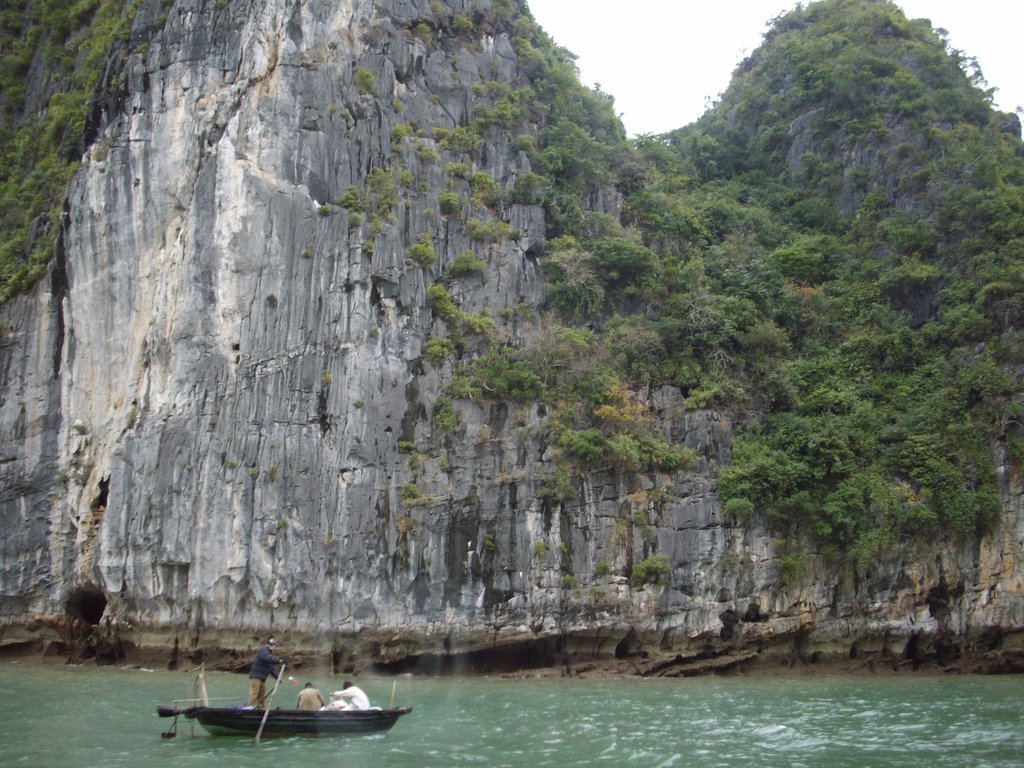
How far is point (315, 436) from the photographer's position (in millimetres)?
25547

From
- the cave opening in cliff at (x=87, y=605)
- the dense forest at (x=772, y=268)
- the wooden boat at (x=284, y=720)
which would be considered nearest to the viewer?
the wooden boat at (x=284, y=720)

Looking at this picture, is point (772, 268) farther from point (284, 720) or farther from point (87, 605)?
point (87, 605)

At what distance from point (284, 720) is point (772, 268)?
23512 mm

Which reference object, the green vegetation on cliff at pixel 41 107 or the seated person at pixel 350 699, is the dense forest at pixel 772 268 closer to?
the green vegetation on cliff at pixel 41 107

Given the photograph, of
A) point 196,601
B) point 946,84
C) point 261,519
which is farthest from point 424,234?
point 946,84

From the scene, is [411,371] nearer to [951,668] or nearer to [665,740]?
[665,740]

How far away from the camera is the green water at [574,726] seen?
13.0 metres

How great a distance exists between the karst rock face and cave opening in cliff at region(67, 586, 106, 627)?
92mm

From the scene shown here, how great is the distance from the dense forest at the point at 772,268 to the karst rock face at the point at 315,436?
0.76 metres

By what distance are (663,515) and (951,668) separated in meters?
8.29

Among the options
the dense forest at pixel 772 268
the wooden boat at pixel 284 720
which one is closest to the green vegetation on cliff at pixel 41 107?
the dense forest at pixel 772 268

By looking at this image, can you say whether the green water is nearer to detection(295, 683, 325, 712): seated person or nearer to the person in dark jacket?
detection(295, 683, 325, 712): seated person

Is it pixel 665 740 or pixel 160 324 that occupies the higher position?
pixel 160 324

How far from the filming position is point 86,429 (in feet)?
89.7
